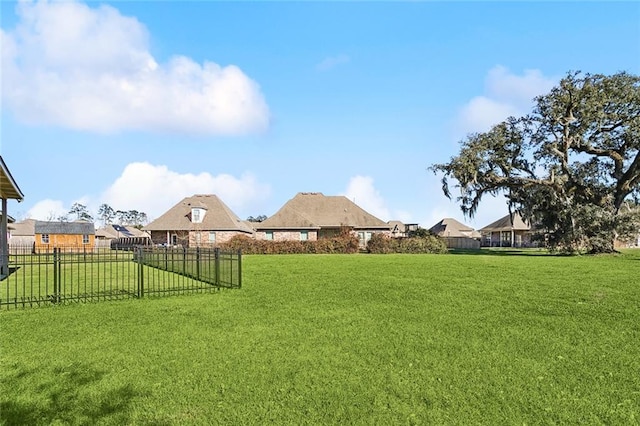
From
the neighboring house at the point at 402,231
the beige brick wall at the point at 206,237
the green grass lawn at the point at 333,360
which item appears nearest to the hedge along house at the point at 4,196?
the green grass lawn at the point at 333,360

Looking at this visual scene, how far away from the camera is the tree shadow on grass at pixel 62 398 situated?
409cm

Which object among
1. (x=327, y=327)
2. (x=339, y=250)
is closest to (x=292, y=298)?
(x=327, y=327)

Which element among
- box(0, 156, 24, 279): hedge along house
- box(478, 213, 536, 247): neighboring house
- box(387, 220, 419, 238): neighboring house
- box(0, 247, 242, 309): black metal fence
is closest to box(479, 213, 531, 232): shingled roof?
box(478, 213, 536, 247): neighboring house

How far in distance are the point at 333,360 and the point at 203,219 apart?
124 ft

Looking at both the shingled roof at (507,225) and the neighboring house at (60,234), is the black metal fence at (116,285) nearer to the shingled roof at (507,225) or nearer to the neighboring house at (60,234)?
the neighboring house at (60,234)

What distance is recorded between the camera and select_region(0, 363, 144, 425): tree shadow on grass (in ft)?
13.4

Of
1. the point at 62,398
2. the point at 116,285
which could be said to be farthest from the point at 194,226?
the point at 62,398

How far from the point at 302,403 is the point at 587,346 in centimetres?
400

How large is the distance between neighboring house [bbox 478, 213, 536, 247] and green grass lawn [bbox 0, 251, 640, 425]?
51.4 meters

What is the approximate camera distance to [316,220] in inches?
1678

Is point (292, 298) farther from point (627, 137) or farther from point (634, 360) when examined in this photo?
point (627, 137)

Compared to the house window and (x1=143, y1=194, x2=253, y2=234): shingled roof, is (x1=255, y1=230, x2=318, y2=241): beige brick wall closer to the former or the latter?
(x1=143, y1=194, x2=253, y2=234): shingled roof

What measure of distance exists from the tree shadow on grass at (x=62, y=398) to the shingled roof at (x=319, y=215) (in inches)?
1393

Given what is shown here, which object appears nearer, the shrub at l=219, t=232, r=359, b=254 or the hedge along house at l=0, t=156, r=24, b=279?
the hedge along house at l=0, t=156, r=24, b=279
